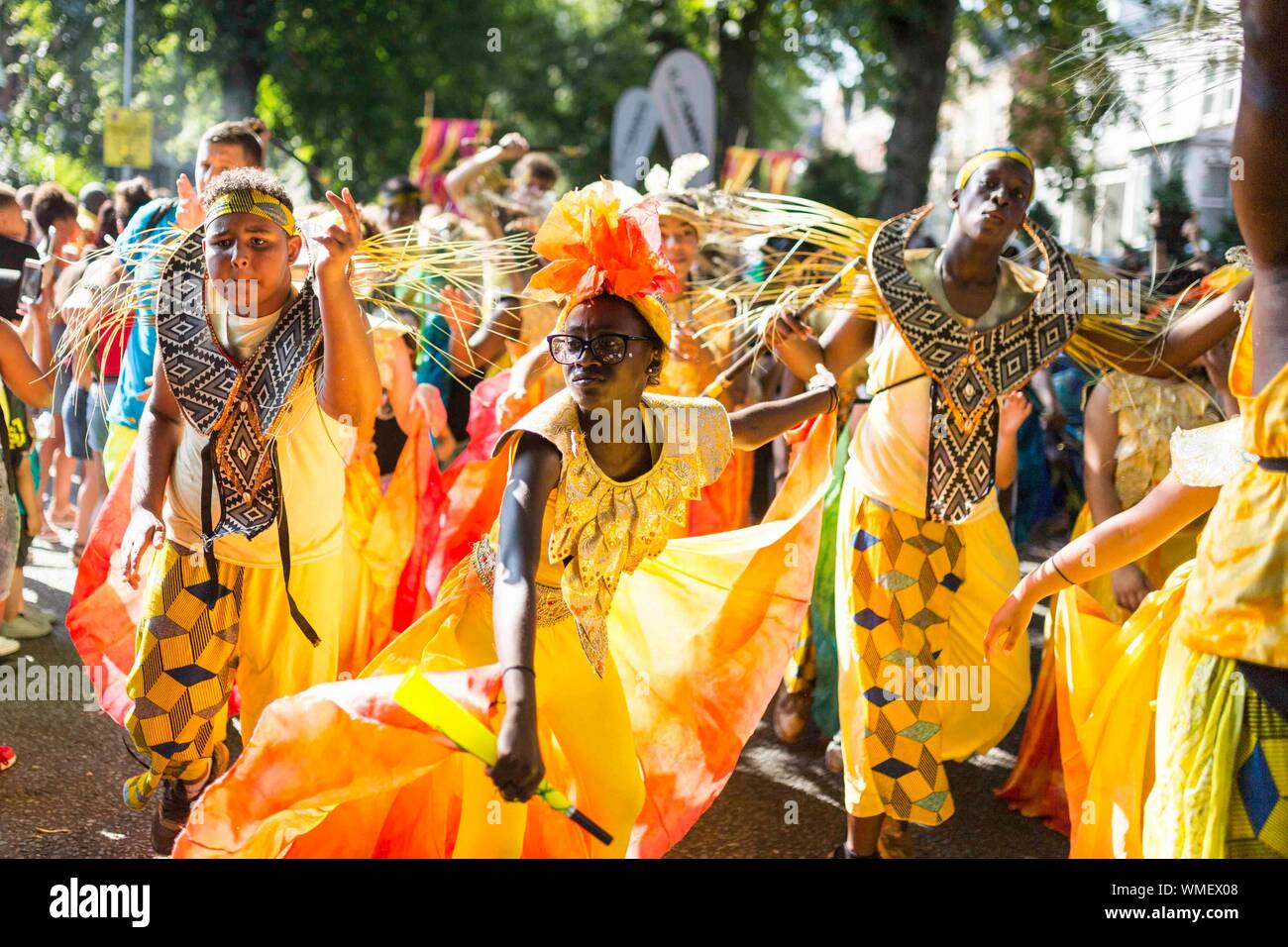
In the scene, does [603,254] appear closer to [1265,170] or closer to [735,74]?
[1265,170]

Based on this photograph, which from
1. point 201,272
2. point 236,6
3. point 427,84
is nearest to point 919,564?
point 201,272

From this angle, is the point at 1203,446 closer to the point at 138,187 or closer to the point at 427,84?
the point at 138,187

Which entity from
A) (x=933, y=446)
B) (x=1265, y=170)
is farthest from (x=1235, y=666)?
(x=933, y=446)

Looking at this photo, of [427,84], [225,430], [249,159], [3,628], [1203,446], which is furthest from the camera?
[427,84]

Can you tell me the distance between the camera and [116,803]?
14.8 feet

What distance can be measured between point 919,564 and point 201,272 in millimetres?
2261

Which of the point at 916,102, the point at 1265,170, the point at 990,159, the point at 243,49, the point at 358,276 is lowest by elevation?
the point at 1265,170

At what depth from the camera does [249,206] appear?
351 cm

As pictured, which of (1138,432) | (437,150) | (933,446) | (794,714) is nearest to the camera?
(933,446)

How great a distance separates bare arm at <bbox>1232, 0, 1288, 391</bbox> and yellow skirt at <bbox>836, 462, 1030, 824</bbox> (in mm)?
1805

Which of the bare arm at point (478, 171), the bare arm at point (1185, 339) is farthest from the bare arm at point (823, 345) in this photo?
the bare arm at point (478, 171)

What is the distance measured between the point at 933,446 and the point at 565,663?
5.13 feet

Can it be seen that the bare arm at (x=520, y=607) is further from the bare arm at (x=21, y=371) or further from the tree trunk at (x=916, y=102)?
the tree trunk at (x=916, y=102)

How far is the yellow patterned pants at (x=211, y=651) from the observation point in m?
3.57
